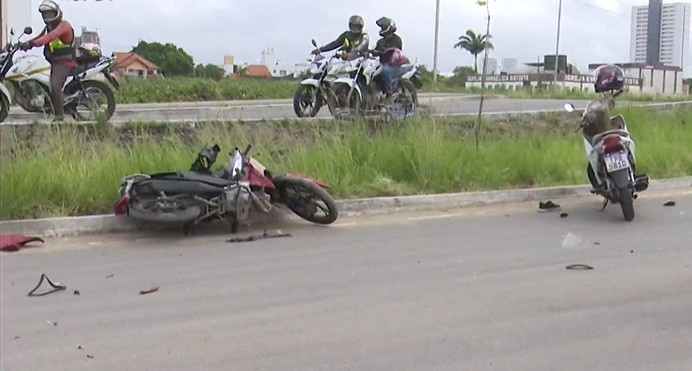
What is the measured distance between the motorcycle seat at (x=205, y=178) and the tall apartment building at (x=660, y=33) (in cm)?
4945

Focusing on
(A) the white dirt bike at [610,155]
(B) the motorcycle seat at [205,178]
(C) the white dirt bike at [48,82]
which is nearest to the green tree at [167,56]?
(C) the white dirt bike at [48,82]

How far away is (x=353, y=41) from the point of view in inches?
551

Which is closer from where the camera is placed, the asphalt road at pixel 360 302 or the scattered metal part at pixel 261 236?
the asphalt road at pixel 360 302

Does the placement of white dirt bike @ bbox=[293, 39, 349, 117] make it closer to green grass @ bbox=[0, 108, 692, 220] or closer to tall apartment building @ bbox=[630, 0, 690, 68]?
green grass @ bbox=[0, 108, 692, 220]

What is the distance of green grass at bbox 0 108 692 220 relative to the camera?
839 cm

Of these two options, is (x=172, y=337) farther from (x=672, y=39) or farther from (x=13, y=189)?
(x=672, y=39)

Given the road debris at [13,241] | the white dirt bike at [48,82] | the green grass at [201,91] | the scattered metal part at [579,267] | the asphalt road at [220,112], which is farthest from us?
the green grass at [201,91]

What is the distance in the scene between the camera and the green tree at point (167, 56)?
5703 cm

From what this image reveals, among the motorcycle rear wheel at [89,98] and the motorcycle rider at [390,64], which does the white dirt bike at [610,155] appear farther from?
the motorcycle rear wheel at [89,98]

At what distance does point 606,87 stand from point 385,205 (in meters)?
2.80

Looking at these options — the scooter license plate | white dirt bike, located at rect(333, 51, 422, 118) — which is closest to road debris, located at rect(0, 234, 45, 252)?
the scooter license plate

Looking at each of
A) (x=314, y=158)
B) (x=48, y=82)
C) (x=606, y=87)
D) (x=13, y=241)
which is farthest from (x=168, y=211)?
(x=48, y=82)

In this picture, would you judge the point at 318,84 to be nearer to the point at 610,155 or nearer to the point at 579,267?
the point at 610,155

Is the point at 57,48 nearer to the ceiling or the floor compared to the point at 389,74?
nearer to the ceiling
